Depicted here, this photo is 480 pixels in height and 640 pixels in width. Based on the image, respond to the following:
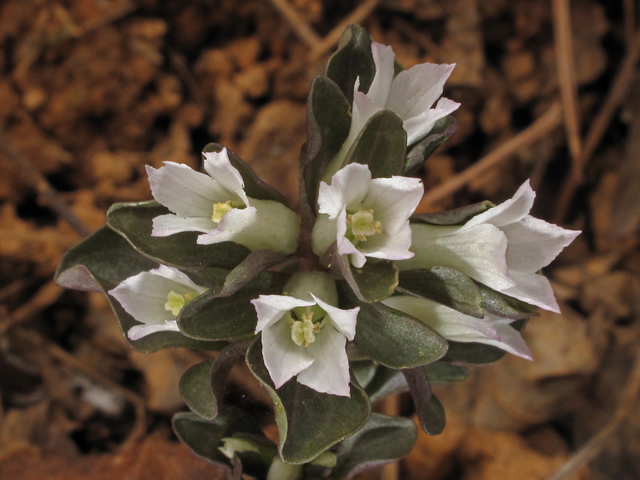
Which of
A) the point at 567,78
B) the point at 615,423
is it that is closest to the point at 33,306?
the point at 615,423

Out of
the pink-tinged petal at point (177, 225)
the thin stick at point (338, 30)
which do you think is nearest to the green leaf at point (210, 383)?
the pink-tinged petal at point (177, 225)

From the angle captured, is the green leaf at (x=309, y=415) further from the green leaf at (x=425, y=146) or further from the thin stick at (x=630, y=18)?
the thin stick at (x=630, y=18)

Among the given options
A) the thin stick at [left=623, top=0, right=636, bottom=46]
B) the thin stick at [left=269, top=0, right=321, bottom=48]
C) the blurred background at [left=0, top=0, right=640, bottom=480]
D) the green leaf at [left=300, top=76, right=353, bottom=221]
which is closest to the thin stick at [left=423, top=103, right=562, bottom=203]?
the blurred background at [left=0, top=0, right=640, bottom=480]

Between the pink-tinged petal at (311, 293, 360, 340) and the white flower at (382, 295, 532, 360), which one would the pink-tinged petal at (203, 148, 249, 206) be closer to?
the pink-tinged petal at (311, 293, 360, 340)

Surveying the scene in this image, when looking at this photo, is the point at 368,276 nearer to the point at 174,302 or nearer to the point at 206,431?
the point at 174,302

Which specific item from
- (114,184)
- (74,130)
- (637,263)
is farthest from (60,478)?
(637,263)
